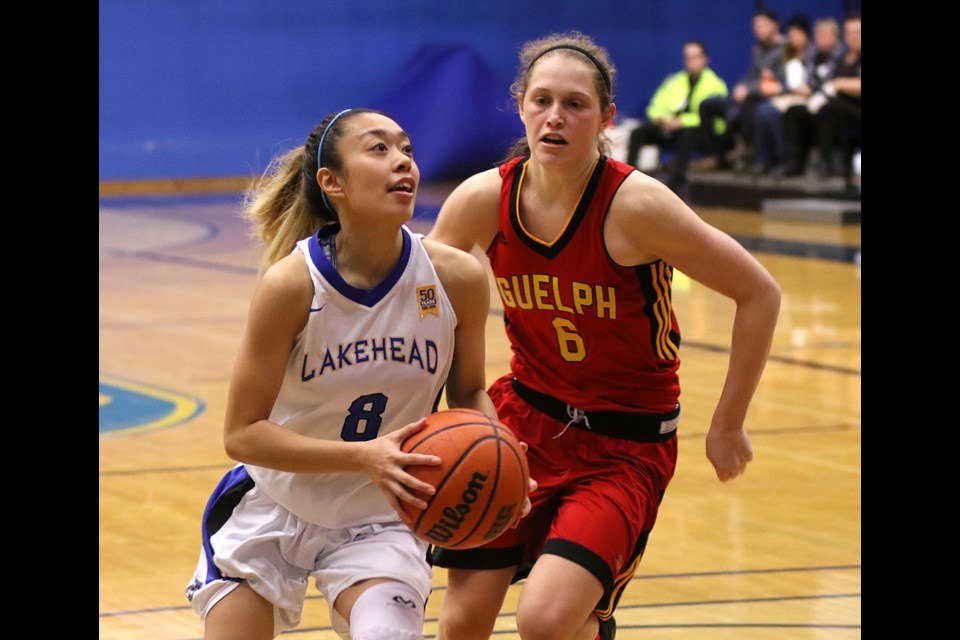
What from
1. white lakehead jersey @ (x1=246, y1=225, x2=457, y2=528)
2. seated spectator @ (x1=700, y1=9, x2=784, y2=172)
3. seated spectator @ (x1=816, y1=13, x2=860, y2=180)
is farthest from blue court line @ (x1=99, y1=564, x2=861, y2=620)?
seated spectator @ (x1=700, y1=9, x2=784, y2=172)

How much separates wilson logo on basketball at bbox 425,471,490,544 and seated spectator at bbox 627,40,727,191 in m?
13.8

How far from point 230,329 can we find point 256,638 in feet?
20.7

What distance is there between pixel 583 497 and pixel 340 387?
692 mm

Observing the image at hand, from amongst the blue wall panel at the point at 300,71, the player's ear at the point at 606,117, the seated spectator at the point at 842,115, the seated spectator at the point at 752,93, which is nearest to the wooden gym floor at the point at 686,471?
the player's ear at the point at 606,117

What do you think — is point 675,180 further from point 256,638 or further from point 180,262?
point 256,638

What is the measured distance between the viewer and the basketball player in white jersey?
10.2 feet

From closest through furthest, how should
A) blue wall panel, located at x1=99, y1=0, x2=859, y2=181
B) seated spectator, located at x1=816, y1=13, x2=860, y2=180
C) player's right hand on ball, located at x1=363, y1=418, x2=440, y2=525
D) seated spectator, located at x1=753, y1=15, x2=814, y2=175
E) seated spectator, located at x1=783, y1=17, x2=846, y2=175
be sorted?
player's right hand on ball, located at x1=363, y1=418, x2=440, y2=525, seated spectator, located at x1=816, y1=13, x2=860, y2=180, seated spectator, located at x1=783, y1=17, x2=846, y2=175, seated spectator, located at x1=753, y1=15, x2=814, y2=175, blue wall panel, located at x1=99, y1=0, x2=859, y2=181

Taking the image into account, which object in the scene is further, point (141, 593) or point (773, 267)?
point (773, 267)

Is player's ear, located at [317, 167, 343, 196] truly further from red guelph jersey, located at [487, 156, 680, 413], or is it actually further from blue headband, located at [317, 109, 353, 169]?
red guelph jersey, located at [487, 156, 680, 413]

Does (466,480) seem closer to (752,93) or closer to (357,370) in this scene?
(357,370)

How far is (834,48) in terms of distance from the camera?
15.1m

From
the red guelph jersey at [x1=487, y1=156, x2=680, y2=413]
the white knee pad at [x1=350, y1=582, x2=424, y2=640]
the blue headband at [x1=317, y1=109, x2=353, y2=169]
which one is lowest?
the white knee pad at [x1=350, y1=582, x2=424, y2=640]

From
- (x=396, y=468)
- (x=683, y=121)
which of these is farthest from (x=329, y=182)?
(x=683, y=121)
